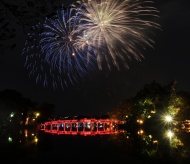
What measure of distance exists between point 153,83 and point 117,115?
2081 centimetres

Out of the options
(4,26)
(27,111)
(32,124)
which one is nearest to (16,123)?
(27,111)

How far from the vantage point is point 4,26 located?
9516 millimetres

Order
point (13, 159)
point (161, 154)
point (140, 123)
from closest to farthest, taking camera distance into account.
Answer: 1. point (13, 159)
2. point (161, 154)
3. point (140, 123)

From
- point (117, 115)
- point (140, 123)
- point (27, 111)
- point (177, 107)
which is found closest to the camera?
point (177, 107)

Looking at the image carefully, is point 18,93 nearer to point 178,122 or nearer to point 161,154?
point 178,122

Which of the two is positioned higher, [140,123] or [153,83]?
[153,83]

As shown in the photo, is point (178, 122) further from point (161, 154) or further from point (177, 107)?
point (161, 154)

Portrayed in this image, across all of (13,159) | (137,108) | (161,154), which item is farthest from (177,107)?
(13,159)

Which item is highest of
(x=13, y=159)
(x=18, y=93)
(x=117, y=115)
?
(x=18, y=93)

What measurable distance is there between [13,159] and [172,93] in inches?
1714

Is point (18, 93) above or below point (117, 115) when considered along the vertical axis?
above

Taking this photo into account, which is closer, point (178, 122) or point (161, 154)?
point (161, 154)

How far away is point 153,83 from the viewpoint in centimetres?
6662

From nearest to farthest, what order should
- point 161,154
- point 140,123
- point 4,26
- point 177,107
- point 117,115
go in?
point 4,26
point 161,154
point 177,107
point 140,123
point 117,115
